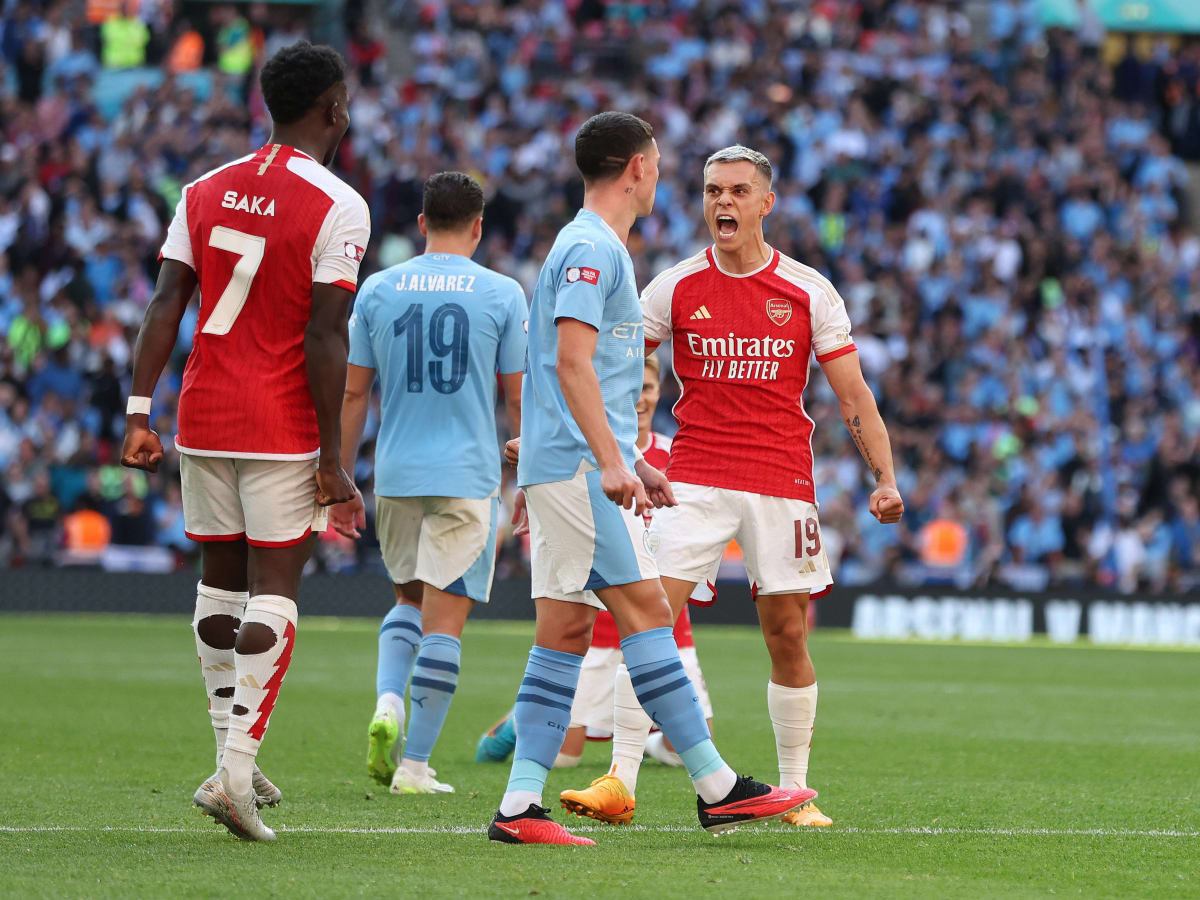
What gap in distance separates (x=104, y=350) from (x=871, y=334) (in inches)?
385

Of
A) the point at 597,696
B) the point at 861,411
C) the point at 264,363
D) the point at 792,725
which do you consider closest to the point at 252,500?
the point at 264,363

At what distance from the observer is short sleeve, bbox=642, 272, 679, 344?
662cm

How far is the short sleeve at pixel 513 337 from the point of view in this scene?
24.1 ft

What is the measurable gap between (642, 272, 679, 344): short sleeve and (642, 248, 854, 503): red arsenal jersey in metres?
0.06

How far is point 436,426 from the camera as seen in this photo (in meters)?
7.26

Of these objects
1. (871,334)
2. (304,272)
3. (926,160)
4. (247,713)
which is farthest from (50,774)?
(926,160)

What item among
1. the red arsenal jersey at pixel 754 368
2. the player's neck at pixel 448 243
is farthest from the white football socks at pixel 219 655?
the player's neck at pixel 448 243

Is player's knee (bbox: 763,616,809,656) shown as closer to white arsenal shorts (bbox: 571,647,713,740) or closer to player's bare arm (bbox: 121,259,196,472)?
white arsenal shorts (bbox: 571,647,713,740)

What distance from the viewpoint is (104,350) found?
20.0m

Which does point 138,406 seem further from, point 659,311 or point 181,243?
point 659,311

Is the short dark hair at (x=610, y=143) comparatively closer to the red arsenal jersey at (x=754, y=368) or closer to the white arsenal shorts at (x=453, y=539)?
the red arsenal jersey at (x=754, y=368)

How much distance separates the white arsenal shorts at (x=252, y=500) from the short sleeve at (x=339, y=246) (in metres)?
0.60

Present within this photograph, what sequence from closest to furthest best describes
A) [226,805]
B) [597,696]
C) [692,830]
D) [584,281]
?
[226,805]
[584,281]
[692,830]
[597,696]

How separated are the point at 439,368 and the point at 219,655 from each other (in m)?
1.84
